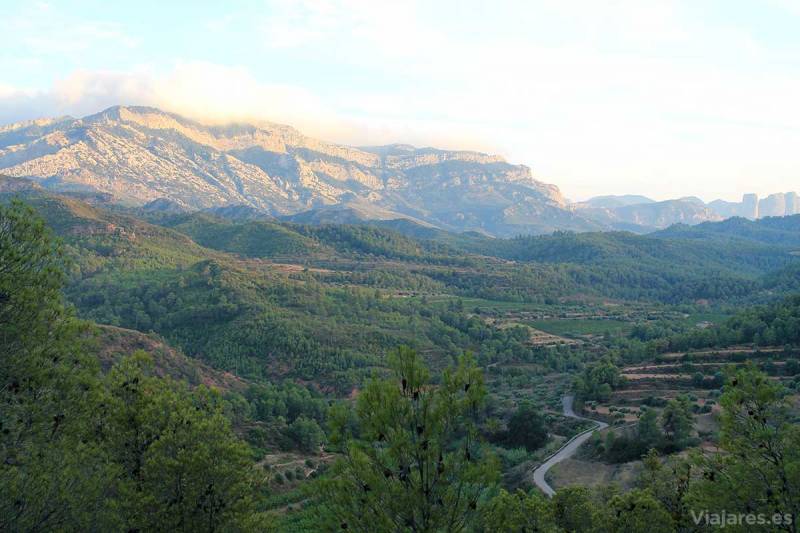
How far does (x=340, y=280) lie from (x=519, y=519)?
160475 mm

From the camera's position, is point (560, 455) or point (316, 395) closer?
point (560, 455)

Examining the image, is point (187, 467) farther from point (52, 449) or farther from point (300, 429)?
point (300, 429)

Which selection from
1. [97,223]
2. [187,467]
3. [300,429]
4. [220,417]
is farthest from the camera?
[97,223]

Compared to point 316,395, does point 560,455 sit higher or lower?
higher

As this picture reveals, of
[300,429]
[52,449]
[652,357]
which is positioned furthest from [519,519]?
[652,357]

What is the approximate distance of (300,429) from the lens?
194ft

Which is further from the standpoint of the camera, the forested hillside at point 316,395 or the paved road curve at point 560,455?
the paved road curve at point 560,455

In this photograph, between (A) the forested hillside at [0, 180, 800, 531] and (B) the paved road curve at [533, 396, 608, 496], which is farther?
(B) the paved road curve at [533, 396, 608, 496]

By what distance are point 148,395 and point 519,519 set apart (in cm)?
1313

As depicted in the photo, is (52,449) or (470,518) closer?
(470,518)

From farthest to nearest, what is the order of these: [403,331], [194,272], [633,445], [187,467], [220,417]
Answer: [194,272] → [403,331] → [633,445] → [220,417] → [187,467]

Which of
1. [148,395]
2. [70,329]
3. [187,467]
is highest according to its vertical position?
[70,329]

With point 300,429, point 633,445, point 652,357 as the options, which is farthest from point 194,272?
point 633,445

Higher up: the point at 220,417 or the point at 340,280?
the point at 220,417
